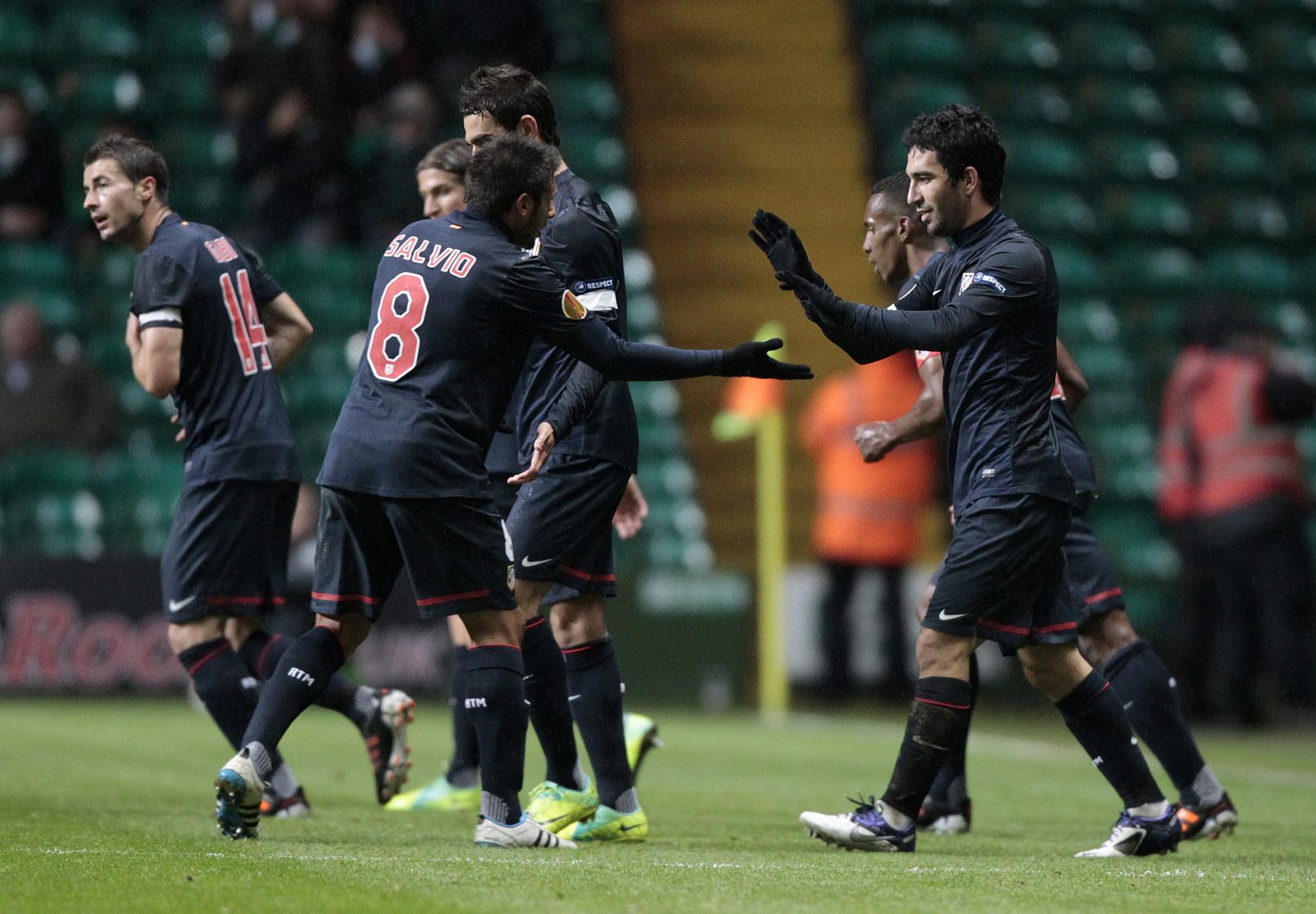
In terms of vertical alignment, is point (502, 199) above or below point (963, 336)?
above

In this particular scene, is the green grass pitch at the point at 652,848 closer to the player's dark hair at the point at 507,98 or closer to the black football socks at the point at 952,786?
the black football socks at the point at 952,786

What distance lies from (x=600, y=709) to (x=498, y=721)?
70cm

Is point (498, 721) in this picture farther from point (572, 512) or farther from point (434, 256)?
point (434, 256)

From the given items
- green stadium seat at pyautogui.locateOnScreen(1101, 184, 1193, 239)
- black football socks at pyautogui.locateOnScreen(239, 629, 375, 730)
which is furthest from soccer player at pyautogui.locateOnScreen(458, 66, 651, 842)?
green stadium seat at pyautogui.locateOnScreen(1101, 184, 1193, 239)

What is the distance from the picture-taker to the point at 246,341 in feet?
20.5

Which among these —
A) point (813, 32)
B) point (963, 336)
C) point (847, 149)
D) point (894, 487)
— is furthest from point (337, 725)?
point (813, 32)

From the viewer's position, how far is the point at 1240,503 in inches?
456

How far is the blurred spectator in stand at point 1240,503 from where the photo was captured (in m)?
11.5

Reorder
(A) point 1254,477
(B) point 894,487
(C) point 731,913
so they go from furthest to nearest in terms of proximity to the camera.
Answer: (B) point 894,487 < (A) point 1254,477 < (C) point 731,913

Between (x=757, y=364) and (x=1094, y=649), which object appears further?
(x=1094, y=649)

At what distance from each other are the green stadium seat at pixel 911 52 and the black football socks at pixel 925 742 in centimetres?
1209

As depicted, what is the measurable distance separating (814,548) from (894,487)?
1.79 metres

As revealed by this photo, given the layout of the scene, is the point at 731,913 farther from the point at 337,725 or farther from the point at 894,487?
the point at 894,487

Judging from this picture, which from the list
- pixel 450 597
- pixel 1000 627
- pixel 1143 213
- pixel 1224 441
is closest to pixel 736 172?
pixel 1143 213
